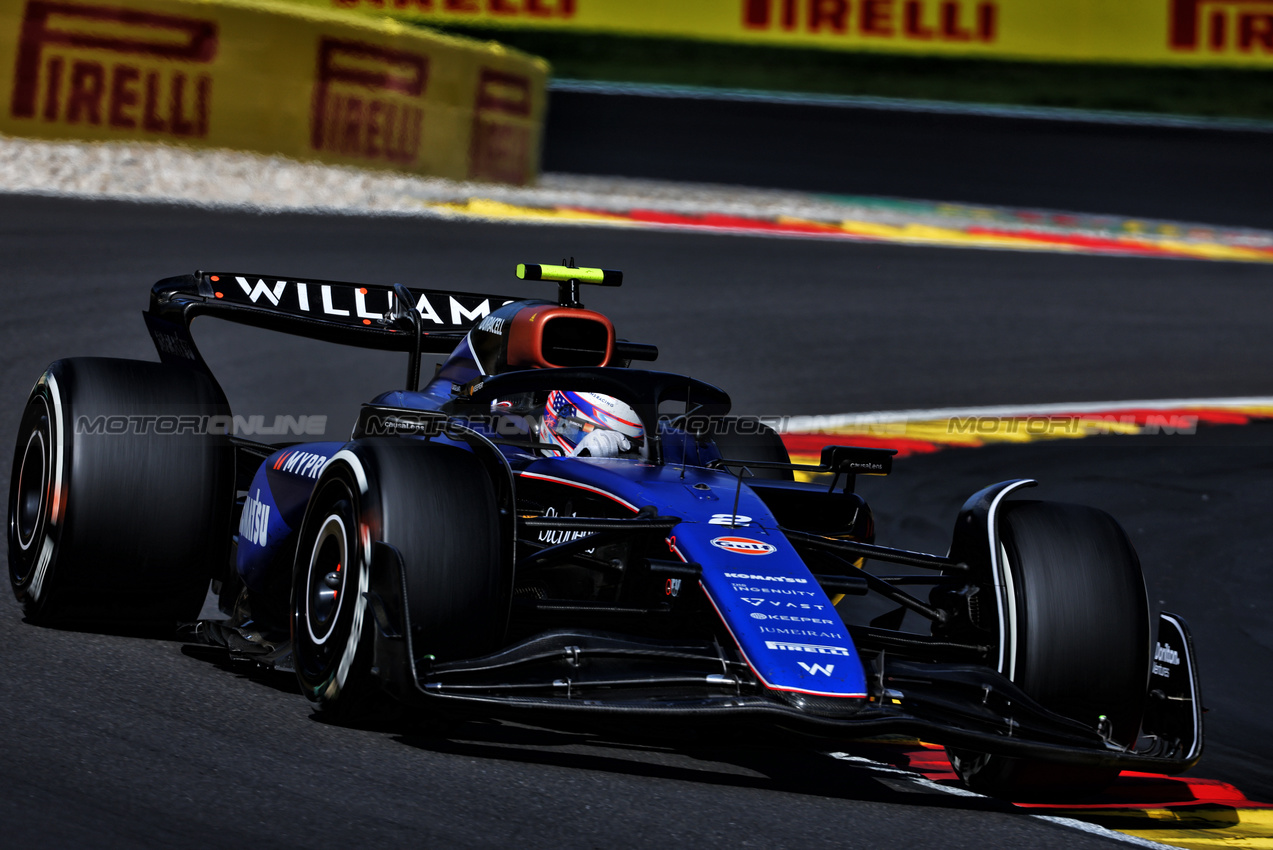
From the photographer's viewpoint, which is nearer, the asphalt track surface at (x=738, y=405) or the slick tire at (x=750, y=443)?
the asphalt track surface at (x=738, y=405)

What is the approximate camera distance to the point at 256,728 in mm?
4359

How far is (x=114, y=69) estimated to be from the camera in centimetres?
1202

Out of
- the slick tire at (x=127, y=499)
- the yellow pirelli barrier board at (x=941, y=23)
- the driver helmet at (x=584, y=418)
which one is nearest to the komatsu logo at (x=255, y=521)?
the slick tire at (x=127, y=499)

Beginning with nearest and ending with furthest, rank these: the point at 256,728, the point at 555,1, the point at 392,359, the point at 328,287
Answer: the point at 256,728 < the point at 328,287 < the point at 392,359 < the point at 555,1

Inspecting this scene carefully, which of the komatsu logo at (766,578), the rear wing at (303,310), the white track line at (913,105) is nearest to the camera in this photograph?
A: the komatsu logo at (766,578)

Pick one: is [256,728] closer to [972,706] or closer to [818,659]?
[818,659]

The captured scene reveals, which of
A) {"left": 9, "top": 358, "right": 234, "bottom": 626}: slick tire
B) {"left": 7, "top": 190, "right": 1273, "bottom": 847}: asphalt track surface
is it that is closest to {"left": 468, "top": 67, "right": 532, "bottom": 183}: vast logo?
{"left": 7, "top": 190, "right": 1273, "bottom": 847}: asphalt track surface

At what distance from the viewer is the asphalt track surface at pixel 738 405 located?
3.79 metres

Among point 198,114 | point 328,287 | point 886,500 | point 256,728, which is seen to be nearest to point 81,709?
point 256,728

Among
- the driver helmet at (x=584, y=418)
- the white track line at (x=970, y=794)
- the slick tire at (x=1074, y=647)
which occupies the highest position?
the driver helmet at (x=584, y=418)

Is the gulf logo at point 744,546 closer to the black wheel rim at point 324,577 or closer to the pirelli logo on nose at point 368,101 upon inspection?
the black wheel rim at point 324,577

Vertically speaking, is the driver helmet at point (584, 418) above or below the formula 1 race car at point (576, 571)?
above

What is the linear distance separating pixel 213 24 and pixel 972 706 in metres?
9.89

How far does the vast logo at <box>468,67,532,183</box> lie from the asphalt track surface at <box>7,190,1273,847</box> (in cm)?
155
